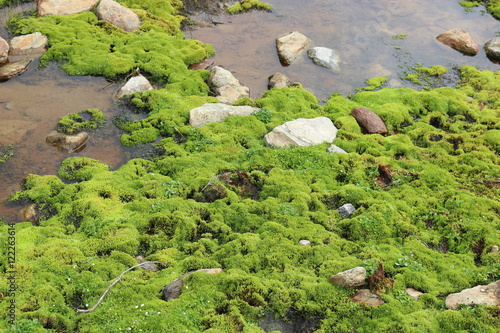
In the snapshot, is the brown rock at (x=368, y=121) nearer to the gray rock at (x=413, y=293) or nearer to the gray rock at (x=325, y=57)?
the gray rock at (x=325, y=57)

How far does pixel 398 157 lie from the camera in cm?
1645

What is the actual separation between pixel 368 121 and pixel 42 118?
45.6 ft

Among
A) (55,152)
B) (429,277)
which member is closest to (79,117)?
(55,152)

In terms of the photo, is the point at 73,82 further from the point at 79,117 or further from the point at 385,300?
the point at 385,300

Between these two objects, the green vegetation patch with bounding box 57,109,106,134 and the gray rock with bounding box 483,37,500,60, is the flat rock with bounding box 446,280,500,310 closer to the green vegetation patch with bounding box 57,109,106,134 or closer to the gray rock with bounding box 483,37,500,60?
the green vegetation patch with bounding box 57,109,106,134

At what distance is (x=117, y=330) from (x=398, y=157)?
12.3 meters

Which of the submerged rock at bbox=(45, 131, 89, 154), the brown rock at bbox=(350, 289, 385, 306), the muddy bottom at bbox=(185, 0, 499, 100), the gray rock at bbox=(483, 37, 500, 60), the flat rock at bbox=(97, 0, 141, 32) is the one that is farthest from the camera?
the gray rock at bbox=(483, 37, 500, 60)

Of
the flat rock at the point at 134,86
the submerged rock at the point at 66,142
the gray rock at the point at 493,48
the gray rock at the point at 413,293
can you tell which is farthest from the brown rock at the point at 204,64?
the gray rock at the point at 493,48

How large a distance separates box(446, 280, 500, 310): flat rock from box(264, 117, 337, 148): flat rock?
784cm

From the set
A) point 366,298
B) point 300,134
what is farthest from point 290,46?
point 366,298

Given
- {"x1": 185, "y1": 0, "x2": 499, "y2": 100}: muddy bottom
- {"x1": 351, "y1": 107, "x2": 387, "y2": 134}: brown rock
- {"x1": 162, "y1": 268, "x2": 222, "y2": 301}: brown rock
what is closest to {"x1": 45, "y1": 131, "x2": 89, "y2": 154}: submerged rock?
{"x1": 162, "y1": 268, "x2": 222, "y2": 301}: brown rock

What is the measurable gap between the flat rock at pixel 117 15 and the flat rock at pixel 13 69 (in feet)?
17.4

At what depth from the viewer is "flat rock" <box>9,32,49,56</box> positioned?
20.7m

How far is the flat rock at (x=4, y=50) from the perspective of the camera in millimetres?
19531
